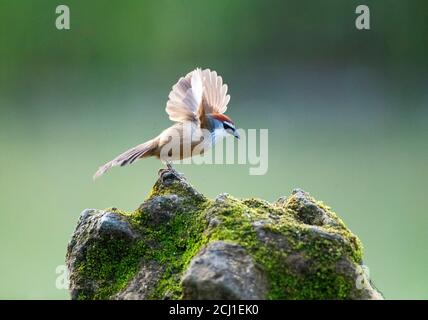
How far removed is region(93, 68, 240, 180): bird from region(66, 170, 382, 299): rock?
0.44m

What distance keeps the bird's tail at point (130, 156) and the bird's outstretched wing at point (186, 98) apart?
0.70 feet

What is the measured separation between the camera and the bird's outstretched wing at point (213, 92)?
3186 mm

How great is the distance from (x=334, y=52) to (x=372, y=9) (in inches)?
26.0

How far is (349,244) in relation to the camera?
2186 millimetres

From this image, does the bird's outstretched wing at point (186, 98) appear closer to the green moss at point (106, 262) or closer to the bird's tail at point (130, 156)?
the bird's tail at point (130, 156)

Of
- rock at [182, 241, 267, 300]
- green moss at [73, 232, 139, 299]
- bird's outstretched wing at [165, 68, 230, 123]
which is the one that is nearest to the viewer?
rock at [182, 241, 267, 300]

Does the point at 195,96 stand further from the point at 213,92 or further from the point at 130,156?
the point at 130,156

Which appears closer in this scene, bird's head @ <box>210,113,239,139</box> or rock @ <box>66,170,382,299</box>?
rock @ <box>66,170,382,299</box>

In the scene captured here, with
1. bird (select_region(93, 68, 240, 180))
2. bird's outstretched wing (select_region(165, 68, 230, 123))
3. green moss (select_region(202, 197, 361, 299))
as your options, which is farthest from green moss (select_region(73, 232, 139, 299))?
bird's outstretched wing (select_region(165, 68, 230, 123))

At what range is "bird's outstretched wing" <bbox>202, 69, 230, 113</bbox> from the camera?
3.19 m

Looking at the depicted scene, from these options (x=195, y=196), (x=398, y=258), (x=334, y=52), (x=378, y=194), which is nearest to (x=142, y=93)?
(x=334, y=52)

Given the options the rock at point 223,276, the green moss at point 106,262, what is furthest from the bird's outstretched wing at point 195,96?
the rock at point 223,276

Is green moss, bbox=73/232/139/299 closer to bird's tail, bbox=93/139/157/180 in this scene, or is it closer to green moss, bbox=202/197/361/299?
green moss, bbox=202/197/361/299

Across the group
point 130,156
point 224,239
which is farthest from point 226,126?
point 224,239
